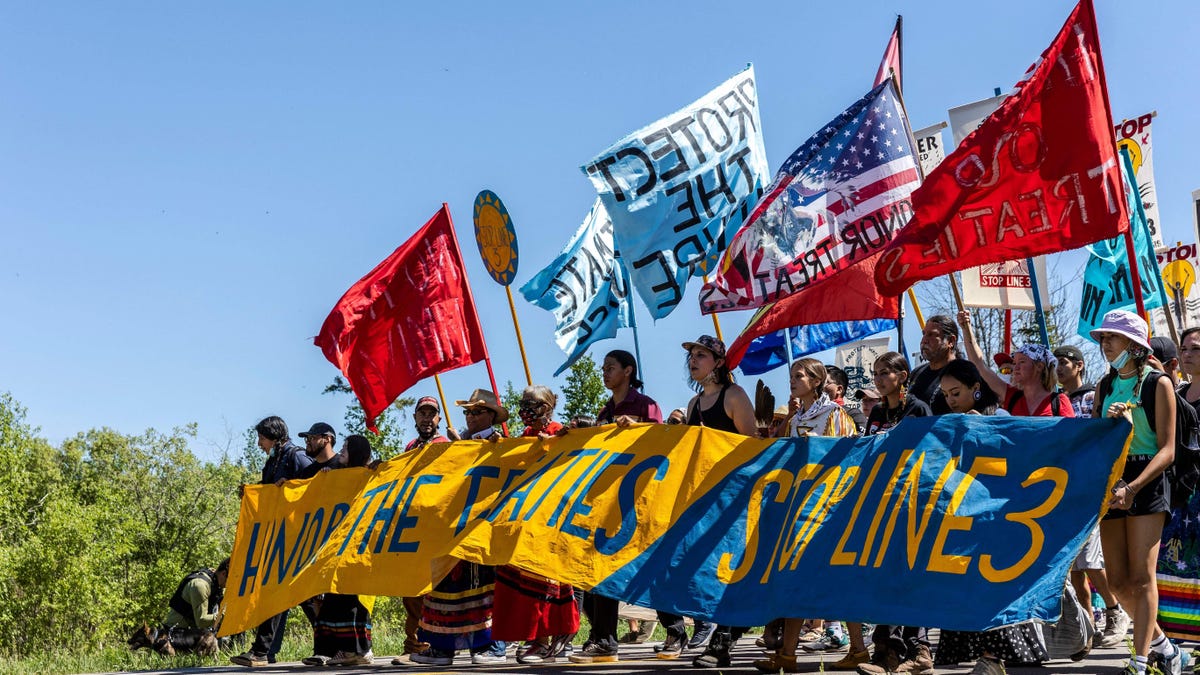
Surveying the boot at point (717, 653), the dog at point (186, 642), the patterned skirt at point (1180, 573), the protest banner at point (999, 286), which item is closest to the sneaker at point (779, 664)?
the boot at point (717, 653)

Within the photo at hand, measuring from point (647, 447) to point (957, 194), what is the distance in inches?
92.1

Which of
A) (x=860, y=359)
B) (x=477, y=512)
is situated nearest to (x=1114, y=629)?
(x=477, y=512)

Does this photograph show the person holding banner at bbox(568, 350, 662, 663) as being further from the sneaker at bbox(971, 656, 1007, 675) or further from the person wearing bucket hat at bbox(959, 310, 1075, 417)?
the sneaker at bbox(971, 656, 1007, 675)

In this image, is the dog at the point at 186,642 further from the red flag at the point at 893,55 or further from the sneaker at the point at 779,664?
the red flag at the point at 893,55

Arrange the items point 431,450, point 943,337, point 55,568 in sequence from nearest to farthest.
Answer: point 943,337
point 431,450
point 55,568

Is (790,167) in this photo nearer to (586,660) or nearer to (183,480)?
(586,660)

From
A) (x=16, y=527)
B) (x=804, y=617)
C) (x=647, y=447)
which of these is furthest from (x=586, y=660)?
(x=16, y=527)

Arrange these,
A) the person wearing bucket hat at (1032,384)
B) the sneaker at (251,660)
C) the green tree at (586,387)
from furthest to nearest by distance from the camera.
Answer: the green tree at (586,387) → the sneaker at (251,660) → the person wearing bucket hat at (1032,384)

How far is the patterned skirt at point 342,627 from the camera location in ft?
31.2

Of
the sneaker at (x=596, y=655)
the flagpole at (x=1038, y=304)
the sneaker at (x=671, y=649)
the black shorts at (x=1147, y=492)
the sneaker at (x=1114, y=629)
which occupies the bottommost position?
the sneaker at (x=1114, y=629)

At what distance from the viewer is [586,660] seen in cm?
824

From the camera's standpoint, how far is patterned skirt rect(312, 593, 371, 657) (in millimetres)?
9516

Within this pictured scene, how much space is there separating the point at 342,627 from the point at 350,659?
240 mm

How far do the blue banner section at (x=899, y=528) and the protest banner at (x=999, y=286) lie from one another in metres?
4.30
